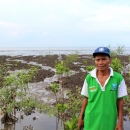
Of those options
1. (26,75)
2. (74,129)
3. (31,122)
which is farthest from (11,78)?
(74,129)

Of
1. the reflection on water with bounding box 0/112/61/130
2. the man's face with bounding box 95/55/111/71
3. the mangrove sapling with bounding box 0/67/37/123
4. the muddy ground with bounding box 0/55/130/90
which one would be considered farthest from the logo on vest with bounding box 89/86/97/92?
the muddy ground with bounding box 0/55/130/90

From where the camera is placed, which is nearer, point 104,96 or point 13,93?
point 104,96

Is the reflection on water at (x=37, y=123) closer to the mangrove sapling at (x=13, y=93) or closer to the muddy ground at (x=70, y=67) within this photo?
the mangrove sapling at (x=13, y=93)

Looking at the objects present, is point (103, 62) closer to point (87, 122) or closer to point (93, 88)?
point (93, 88)

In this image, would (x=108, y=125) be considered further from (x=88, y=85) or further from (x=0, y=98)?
(x=0, y=98)

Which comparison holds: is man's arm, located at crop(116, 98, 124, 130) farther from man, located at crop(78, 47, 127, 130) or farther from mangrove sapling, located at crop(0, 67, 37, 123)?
mangrove sapling, located at crop(0, 67, 37, 123)

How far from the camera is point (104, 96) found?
112 inches

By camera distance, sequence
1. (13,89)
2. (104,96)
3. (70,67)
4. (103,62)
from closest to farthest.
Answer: (104,96) → (103,62) → (13,89) → (70,67)

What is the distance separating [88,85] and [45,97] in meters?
7.50

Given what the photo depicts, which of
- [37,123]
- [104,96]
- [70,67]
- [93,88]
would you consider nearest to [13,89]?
[37,123]

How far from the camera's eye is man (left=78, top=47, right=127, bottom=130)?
2844 mm

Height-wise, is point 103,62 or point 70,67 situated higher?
point 103,62

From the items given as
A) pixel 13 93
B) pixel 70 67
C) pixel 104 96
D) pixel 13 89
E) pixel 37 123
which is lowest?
pixel 37 123

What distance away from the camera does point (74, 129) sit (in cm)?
372
